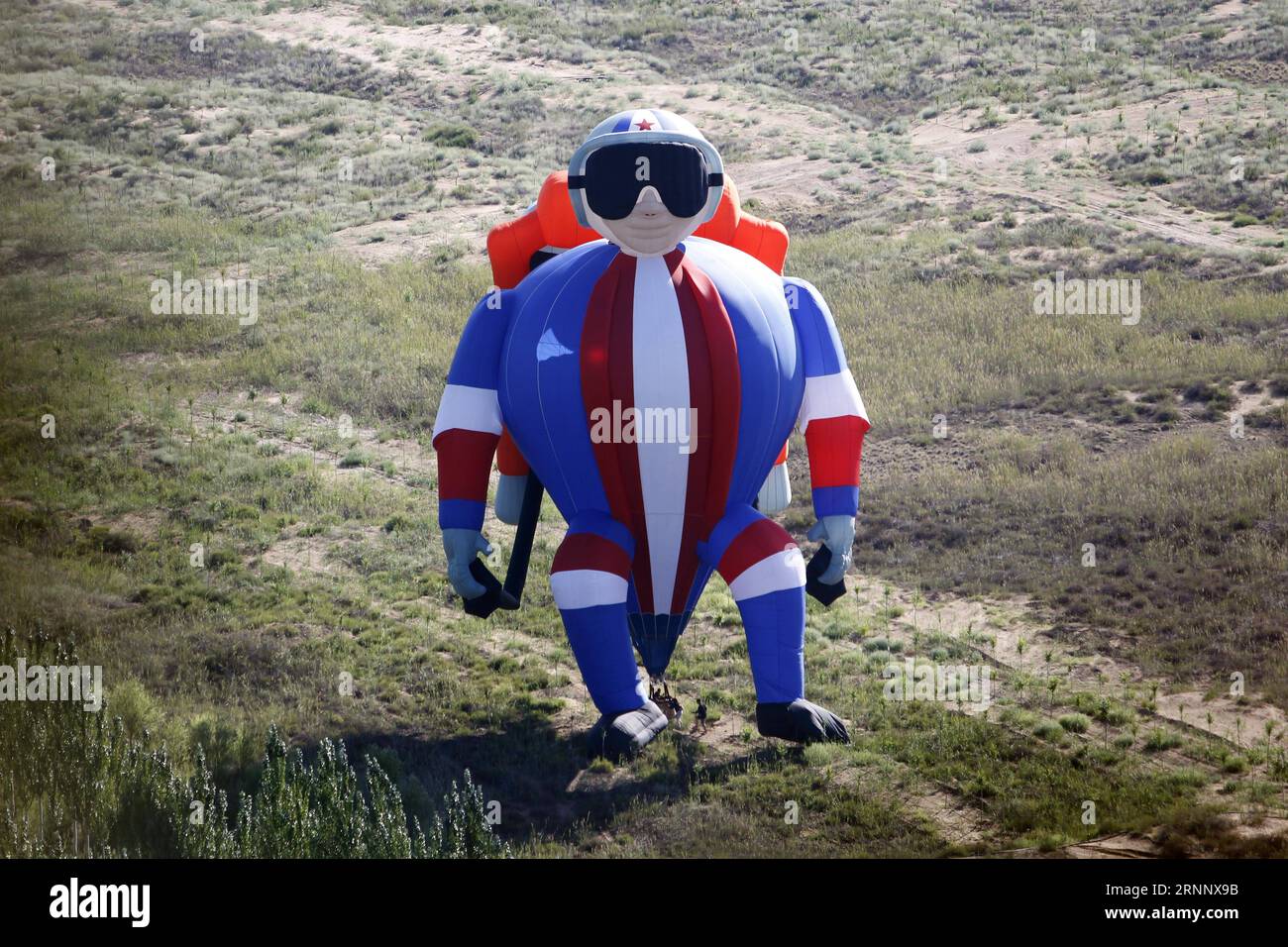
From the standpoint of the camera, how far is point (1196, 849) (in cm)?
996

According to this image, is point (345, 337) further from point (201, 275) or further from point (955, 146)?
point (955, 146)

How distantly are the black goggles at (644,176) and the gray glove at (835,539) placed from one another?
2508mm

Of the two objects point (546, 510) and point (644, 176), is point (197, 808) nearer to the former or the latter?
point (644, 176)

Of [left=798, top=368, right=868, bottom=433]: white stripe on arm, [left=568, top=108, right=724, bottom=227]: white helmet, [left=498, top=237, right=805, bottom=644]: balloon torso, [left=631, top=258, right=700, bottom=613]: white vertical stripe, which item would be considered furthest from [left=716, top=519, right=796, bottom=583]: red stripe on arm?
[left=568, top=108, right=724, bottom=227]: white helmet

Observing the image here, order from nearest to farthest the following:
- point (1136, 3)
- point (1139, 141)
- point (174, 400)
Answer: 1. point (174, 400)
2. point (1139, 141)
3. point (1136, 3)

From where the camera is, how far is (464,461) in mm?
11055

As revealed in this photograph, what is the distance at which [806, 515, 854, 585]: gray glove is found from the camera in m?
11.1

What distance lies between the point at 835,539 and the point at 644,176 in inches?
119

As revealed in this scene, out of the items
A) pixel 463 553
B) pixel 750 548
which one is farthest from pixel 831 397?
pixel 463 553

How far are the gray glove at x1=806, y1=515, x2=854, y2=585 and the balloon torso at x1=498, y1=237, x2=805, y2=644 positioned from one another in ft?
1.98

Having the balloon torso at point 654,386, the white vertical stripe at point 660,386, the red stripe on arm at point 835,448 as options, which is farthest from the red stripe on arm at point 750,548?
the red stripe on arm at point 835,448

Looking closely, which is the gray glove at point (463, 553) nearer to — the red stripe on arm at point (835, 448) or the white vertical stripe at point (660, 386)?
the white vertical stripe at point (660, 386)
